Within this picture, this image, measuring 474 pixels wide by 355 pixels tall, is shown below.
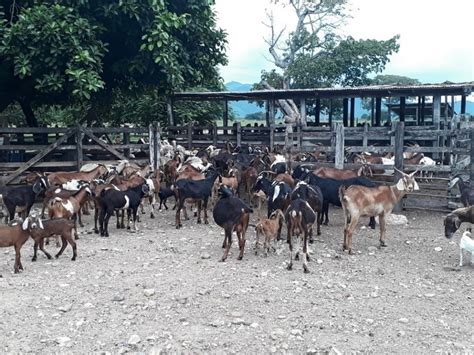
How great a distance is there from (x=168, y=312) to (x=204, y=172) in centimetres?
768

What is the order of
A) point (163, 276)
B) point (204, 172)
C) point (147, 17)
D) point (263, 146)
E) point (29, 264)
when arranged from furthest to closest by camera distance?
point (263, 146), point (204, 172), point (147, 17), point (29, 264), point (163, 276)

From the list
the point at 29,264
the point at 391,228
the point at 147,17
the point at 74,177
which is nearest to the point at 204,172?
the point at 74,177

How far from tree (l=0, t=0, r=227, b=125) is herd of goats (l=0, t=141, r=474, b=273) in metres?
2.37

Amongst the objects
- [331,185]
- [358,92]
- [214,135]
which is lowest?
[331,185]

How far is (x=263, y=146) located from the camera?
20.1 m

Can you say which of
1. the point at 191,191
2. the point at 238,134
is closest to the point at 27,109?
the point at 238,134

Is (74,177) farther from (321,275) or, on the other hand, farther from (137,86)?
(321,275)

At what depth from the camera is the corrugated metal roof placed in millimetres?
19666

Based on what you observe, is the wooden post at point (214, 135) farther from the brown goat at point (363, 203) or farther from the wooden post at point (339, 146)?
the brown goat at point (363, 203)

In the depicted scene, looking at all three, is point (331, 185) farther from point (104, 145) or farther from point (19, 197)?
point (104, 145)

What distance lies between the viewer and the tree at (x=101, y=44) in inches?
457

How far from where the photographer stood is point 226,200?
8.90m

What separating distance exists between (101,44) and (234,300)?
26.6 ft

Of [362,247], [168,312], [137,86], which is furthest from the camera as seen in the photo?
[137,86]
